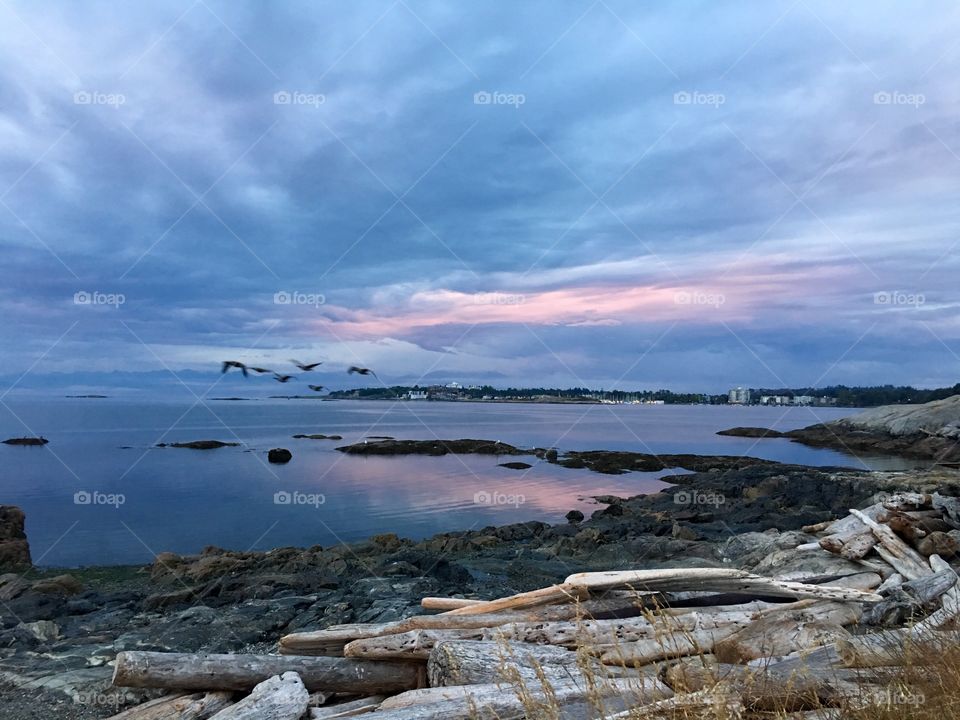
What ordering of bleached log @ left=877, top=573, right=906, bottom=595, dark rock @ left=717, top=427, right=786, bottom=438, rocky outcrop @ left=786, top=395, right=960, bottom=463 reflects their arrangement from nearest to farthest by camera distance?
bleached log @ left=877, top=573, right=906, bottom=595
rocky outcrop @ left=786, top=395, right=960, bottom=463
dark rock @ left=717, top=427, right=786, bottom=438

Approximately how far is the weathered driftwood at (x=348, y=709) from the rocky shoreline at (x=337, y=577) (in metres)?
2.13

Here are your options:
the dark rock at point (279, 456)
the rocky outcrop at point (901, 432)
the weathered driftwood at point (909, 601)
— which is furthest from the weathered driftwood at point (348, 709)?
the dark rock at point (279, 456)

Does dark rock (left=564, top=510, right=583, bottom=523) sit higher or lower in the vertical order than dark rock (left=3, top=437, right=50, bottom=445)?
lower

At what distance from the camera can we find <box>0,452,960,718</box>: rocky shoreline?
26.0 ft

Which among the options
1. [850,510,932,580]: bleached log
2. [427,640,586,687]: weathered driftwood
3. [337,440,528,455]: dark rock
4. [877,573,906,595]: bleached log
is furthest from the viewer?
[337,440,528,455]: dark rock

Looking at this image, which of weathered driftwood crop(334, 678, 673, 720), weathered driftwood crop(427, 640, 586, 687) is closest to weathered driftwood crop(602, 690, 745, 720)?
weathered driftwood crop(334, 678, 673, 720)

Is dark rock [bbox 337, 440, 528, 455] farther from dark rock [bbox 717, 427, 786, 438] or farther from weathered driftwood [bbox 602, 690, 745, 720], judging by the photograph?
weathered driftwood [bbox 602, 690, 745, 720]

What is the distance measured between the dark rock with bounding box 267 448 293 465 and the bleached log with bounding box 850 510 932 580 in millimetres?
33735

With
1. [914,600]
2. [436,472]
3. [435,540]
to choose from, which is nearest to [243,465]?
[436,472]

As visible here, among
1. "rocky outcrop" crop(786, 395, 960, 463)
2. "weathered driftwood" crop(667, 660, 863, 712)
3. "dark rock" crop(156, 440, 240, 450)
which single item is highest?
"dark rock" crop(156, 440, 240, 450)

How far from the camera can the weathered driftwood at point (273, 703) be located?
4.98 meters

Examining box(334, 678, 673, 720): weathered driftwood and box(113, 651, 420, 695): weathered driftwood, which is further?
box(113, 651, 420, 695): weathered driftwood

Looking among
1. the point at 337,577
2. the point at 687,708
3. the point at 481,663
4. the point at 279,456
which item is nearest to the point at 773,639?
the point at 481,663

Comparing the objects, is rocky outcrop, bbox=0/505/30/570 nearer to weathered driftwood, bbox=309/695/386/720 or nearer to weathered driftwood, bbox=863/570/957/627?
weathered driftwood, bbox=309/695/386/720
